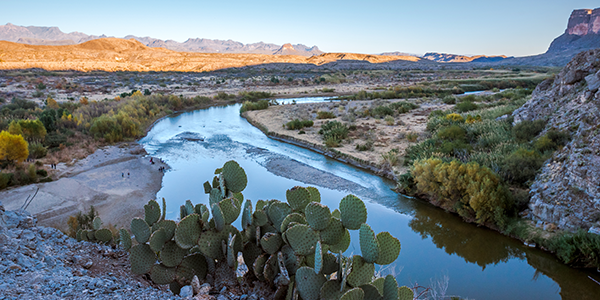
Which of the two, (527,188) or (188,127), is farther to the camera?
(188,127)

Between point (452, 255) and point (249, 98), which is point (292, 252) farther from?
point (249, 98)

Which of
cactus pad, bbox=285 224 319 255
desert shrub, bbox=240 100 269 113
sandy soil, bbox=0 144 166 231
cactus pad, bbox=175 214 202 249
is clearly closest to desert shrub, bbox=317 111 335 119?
desert shrub, bbox=240 100 269 113

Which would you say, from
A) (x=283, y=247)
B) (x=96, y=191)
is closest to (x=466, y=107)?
(x=96, y=191)

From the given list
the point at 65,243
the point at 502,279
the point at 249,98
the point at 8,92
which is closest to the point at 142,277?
the point at 65,243

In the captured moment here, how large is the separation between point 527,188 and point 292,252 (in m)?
10.0

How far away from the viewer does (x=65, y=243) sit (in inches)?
192

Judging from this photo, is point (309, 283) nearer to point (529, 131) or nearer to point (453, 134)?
point (529, 131)

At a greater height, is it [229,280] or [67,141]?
[229,280]

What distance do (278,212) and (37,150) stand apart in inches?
620

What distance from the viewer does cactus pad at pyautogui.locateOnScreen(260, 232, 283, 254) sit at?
3.66 meters

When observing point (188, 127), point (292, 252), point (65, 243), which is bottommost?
point (188, 127)

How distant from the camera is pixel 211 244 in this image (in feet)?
12.3

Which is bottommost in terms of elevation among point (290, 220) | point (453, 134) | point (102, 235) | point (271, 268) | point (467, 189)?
point (467, 189)

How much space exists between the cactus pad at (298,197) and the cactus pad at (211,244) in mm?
938
